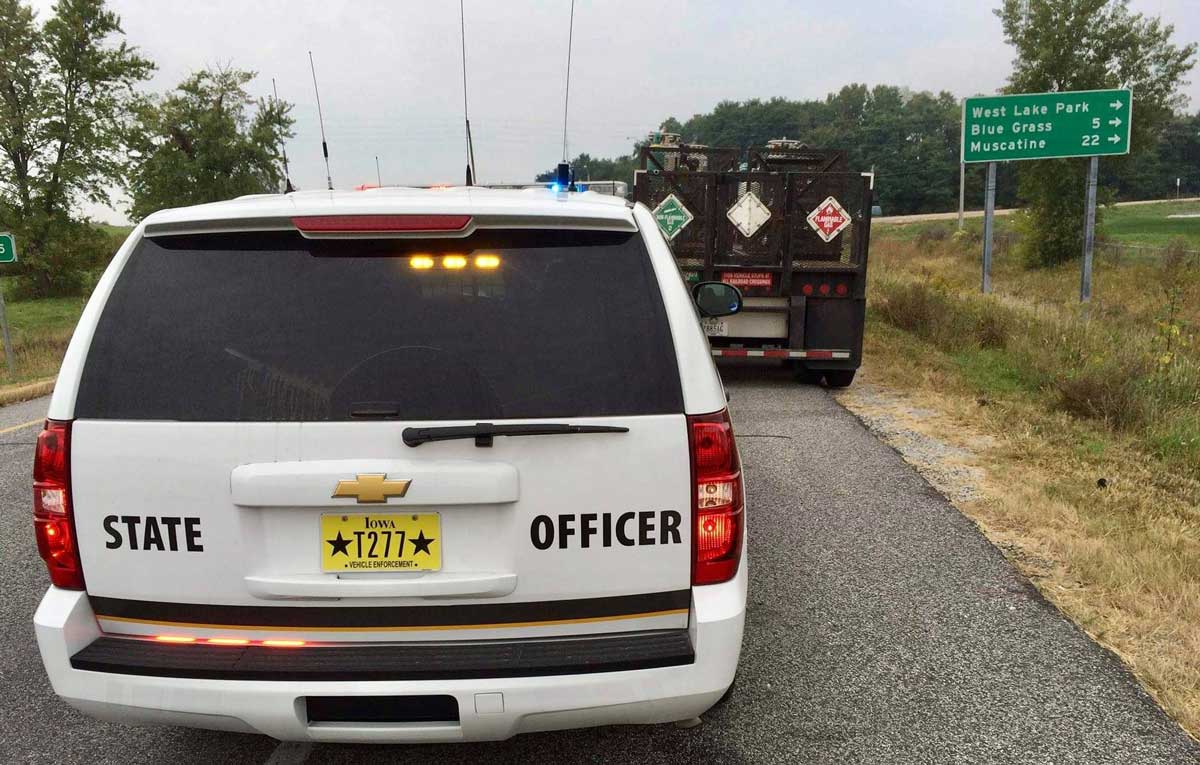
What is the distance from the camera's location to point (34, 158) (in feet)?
132

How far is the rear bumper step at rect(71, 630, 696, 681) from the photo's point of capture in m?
2.17

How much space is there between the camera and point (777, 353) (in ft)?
31.9

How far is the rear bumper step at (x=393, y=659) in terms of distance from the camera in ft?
7.13

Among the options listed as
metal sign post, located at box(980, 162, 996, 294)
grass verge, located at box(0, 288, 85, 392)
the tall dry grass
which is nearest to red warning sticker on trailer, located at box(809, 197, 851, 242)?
the tall dry grass

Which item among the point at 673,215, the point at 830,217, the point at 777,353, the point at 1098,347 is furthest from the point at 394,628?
the point at 1098,347

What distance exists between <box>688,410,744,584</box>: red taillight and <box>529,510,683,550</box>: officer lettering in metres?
0.08

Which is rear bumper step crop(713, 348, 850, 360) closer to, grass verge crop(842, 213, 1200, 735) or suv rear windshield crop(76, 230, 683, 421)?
grass verge crop(842, 213, 1200, 735)

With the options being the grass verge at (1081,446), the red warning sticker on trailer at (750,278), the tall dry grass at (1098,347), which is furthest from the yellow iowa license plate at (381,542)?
the red warning sticker on trailer at (750,278)

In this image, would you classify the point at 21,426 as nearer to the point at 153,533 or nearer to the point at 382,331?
the point at 153,533

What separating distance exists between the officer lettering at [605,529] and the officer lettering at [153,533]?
89cm

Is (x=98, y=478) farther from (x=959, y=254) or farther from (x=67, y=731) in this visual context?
(x=959, y=254)

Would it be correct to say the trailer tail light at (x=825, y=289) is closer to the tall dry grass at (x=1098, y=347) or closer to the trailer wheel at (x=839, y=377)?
the trailer wheel at (x=839, y=377)

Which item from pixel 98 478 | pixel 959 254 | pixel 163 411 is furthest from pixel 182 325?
pixel 959 254

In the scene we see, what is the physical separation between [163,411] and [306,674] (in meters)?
0.78
